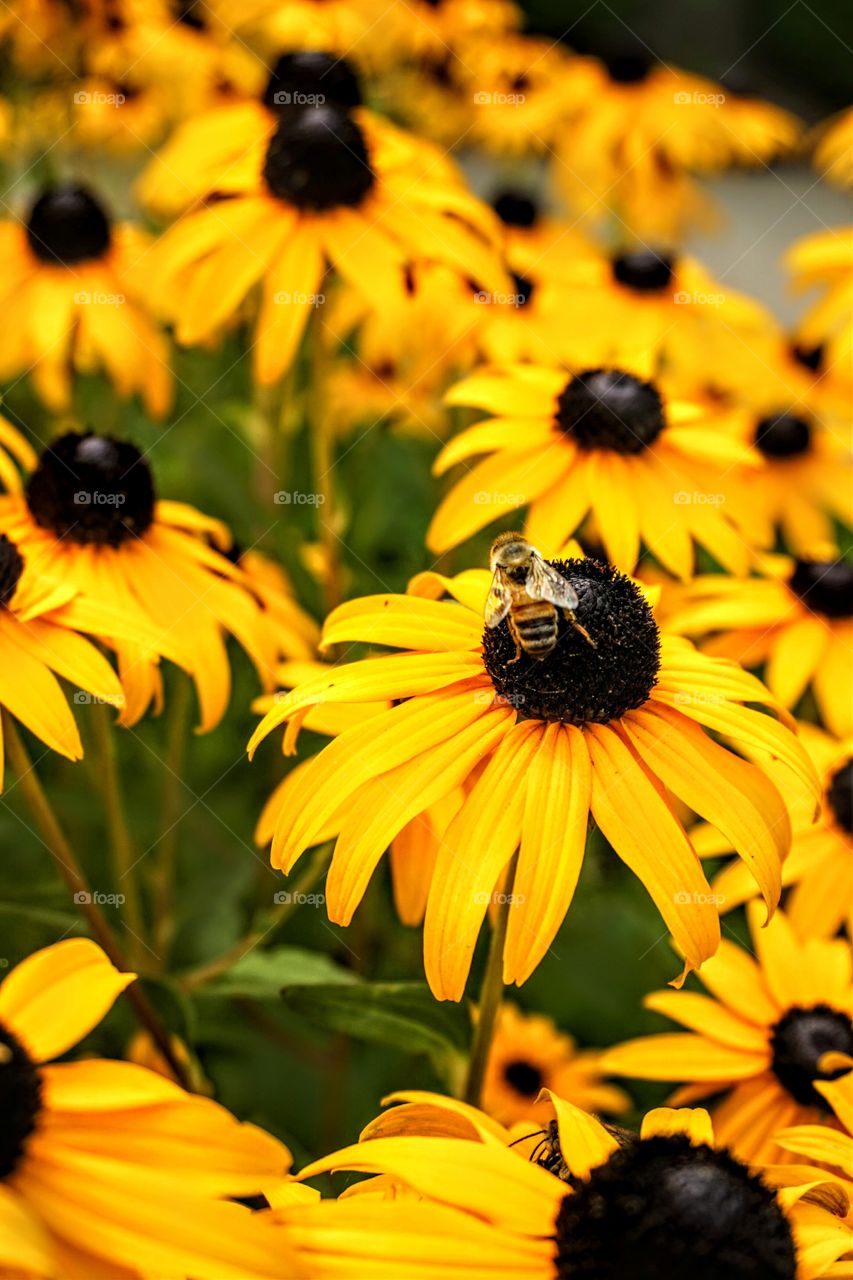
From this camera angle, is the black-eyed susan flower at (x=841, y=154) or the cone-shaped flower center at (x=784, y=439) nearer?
the cone-shaped flower center at (x=784, y=439)

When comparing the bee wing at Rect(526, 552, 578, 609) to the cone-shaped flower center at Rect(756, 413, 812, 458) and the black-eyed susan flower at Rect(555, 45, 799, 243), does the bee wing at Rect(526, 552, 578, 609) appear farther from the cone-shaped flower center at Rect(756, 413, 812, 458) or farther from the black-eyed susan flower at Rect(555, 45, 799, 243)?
the black-eyed susan flower at Rect(555, 45, 799, 243)

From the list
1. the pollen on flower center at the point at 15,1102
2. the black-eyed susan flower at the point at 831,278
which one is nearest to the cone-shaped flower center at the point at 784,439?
the black-eyed susan flower at the point at 831,278

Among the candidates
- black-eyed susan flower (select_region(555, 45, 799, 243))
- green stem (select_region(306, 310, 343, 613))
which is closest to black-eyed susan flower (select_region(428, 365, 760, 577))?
green stem (select_region(306, 310, 343, 613))

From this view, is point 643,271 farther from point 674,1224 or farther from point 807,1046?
point 674,1224

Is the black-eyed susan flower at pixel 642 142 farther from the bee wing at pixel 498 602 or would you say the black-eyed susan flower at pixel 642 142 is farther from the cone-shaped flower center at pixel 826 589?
the bee wing at pixel 498 602

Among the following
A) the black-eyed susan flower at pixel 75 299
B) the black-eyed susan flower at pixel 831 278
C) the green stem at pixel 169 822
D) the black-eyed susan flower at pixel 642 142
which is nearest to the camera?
the green stem at pixel 169 822

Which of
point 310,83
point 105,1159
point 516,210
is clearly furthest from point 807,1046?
point 516,210
